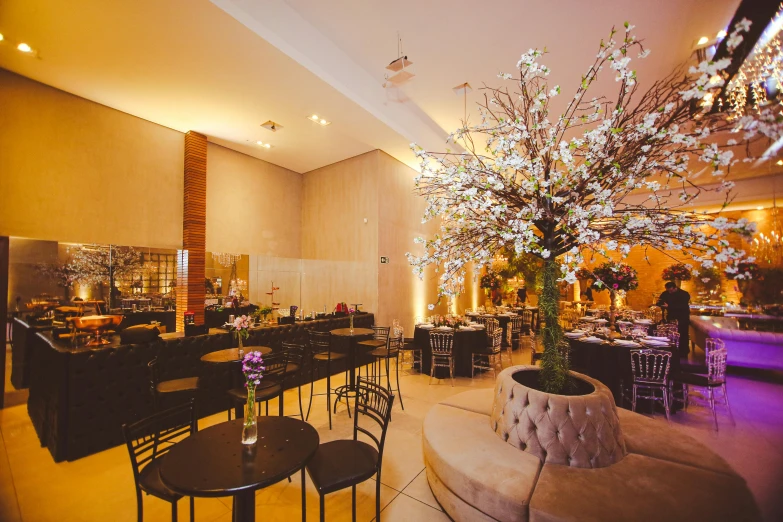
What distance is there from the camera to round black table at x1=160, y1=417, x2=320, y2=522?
1.74 m

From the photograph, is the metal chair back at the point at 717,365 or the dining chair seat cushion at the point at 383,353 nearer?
the metal chair back at the point at 717,365

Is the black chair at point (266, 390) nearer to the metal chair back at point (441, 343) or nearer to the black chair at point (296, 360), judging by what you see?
the black chair at point (296, 360)

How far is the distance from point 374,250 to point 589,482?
5810 mm

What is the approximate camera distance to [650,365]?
4.46 metres

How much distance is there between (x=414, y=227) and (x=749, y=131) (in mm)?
7687

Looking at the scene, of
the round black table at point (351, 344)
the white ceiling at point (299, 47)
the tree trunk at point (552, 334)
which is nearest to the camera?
the tree trunk at point (552, 334)

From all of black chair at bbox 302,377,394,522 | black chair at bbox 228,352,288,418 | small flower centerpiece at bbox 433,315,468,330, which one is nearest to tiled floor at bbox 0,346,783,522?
black chair at bbox 302,377,394,522

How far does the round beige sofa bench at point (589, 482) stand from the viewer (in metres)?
1.96

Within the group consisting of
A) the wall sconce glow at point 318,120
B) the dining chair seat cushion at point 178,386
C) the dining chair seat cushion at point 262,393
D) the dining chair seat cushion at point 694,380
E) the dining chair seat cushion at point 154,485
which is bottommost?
the dining chair seat cushion at point 694,380

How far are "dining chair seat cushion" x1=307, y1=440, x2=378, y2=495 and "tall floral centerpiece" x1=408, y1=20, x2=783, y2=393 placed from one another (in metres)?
1.39

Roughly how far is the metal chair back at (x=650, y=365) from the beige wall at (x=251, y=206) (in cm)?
756

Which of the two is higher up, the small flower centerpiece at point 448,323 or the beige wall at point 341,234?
the beige wall at point 341,234

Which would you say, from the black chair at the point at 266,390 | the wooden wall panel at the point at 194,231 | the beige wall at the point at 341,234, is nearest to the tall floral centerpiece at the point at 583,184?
the black chair at the point at 266,390

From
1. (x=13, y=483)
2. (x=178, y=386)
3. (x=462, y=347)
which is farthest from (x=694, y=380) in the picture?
(x=13, y=483)
